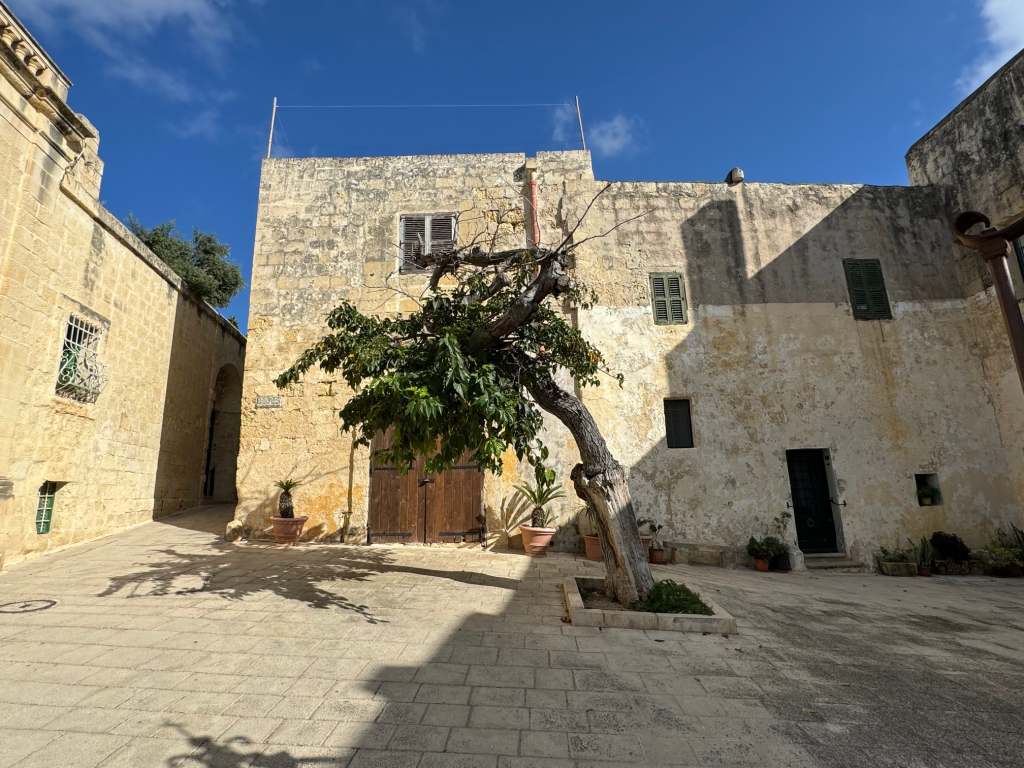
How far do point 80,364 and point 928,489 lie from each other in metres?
14.0

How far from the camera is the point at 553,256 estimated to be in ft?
15.1

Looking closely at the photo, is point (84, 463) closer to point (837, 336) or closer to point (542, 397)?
point (542, 397)

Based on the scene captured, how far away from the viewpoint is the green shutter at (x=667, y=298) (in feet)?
29.1

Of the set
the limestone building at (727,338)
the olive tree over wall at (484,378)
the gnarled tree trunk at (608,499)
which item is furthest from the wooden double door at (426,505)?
the olive tree over wall at (484,378)

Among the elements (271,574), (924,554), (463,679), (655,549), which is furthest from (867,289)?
(271,574)

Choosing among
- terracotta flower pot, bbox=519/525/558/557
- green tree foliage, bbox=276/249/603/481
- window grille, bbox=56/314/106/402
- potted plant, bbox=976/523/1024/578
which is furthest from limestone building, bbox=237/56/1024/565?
green tree foliage, bbox=276/249/603/481

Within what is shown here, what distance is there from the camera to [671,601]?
4477mm

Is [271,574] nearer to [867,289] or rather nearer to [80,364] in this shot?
[80,364]

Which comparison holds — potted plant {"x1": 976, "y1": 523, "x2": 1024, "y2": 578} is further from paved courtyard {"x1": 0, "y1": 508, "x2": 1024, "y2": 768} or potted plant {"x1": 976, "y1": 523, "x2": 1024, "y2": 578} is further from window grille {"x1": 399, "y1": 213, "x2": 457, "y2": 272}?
window grille {"x1": 399, "y1": 213, "x2": 457, "y2": 272}

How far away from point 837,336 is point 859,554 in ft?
12.6

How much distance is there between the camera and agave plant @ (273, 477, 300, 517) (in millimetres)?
7824

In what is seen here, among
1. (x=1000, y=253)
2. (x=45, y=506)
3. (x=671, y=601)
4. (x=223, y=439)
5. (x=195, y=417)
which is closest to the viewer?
(x=1000, y=253)

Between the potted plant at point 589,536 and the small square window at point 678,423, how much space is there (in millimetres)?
2013

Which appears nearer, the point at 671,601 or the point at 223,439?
the point at 671,601
